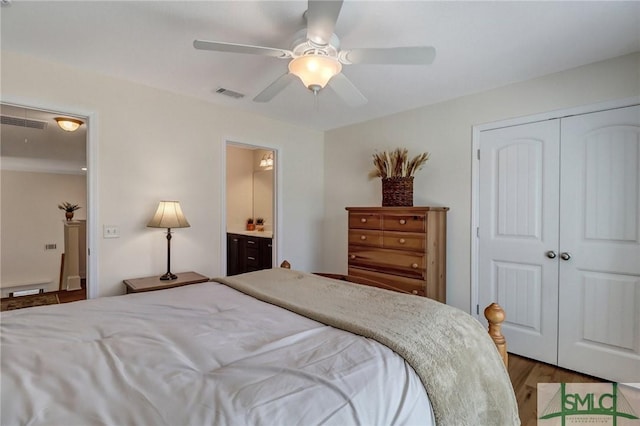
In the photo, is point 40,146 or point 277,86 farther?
point 40,146

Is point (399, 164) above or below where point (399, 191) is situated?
above

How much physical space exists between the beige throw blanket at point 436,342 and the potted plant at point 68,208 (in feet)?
19.1

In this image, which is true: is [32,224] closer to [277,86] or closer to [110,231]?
[110,231]

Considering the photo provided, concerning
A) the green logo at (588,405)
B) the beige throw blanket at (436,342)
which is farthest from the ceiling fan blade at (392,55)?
the green logo at (588,405)

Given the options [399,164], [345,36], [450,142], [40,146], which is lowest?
[399,164]

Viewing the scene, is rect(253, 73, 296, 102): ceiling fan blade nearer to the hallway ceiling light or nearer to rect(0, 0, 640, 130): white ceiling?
rect(0, 0, 640, 130): white ceiling

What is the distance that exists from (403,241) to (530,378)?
4.63ft

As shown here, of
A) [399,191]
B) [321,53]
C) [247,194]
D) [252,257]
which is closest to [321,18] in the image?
[321,53]

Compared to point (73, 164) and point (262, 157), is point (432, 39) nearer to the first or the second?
point (262, 157)

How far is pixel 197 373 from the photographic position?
927 mm

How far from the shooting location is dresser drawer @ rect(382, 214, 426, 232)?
9.34 ft

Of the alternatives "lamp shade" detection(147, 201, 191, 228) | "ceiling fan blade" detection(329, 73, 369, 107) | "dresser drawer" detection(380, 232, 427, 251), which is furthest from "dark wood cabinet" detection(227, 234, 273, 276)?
"ceiling fan blade" detection(329, 73, 369, 107)

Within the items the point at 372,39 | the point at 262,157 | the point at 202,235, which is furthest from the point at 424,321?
the point at 262,157

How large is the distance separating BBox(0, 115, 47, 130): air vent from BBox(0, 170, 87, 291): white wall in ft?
10.1
